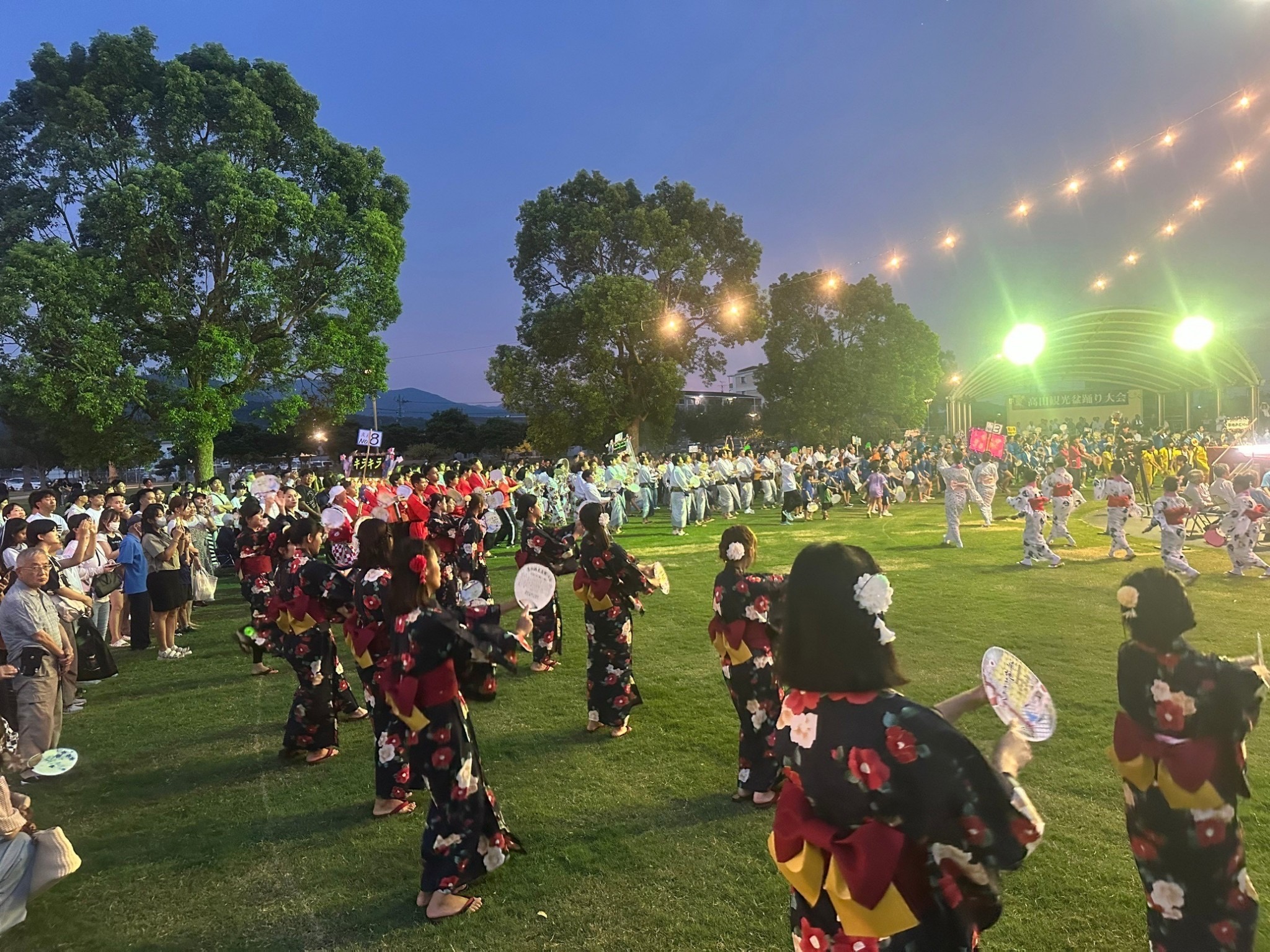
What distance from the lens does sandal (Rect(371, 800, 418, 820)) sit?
197 inches

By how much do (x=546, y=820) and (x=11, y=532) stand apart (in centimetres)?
775

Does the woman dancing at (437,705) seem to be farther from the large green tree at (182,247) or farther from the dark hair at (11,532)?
the large green tree at (182,247)

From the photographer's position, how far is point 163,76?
2086 centimetres

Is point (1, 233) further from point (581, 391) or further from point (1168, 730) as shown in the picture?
point (1168, 730)

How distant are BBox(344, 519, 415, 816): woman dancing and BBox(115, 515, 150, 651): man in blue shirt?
221 inches

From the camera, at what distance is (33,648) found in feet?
17.5

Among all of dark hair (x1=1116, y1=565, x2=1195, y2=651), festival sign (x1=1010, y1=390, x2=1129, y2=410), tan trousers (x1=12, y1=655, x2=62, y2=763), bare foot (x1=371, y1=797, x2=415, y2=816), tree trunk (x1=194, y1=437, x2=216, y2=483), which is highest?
festival sign (x1=1010, y1=390, x2=1129, y2=410)

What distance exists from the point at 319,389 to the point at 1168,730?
24.9 meters

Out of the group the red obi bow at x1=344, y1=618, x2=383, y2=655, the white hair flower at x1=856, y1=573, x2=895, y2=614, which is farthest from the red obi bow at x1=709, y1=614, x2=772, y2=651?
the white hair flower at x1=856, y1=573, x2=895, y2=614

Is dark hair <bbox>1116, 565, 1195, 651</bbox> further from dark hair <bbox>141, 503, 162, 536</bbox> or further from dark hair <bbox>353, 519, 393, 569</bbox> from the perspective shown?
dark hair <bbox>141, 503, 162, 536</bbox>

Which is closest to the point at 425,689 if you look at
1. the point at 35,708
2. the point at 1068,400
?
the point at 35,708

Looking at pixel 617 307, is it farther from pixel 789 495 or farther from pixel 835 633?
pixel 835 633

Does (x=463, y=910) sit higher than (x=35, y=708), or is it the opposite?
(x=35, y=708)

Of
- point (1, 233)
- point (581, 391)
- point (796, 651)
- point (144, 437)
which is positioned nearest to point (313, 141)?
point (1, 233)
